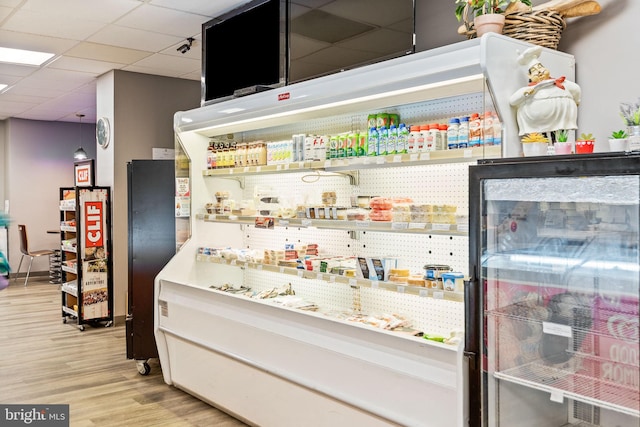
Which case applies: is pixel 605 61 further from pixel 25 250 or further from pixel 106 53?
pixel 25 250

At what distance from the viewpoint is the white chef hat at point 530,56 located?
262cm

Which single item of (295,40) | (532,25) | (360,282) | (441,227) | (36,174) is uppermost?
(295,40)

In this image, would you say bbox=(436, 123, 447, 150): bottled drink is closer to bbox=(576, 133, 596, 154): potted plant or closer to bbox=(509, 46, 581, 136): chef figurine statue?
bbox=(509, 46, 581, 136): chef figurine statue

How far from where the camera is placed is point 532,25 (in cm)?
284

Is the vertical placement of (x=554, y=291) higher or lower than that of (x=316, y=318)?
higher

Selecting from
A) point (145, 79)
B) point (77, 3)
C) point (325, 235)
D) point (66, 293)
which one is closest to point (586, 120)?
point (325, 235)

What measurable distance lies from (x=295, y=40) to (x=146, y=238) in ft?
7.62

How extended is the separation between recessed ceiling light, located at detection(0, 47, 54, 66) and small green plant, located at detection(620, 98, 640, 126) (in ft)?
19.6

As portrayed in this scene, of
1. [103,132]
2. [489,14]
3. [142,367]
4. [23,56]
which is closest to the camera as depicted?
[489,14]

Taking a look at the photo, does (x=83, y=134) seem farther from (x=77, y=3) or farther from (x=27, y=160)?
(x=77, y=3)

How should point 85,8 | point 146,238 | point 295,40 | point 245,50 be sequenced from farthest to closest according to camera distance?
point 146,238 → point 85,8 → point 245,50 → point 295,40

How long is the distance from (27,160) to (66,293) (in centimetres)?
496

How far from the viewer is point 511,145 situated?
2.66 metres

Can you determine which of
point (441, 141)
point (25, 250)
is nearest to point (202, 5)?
point (441, 141)
